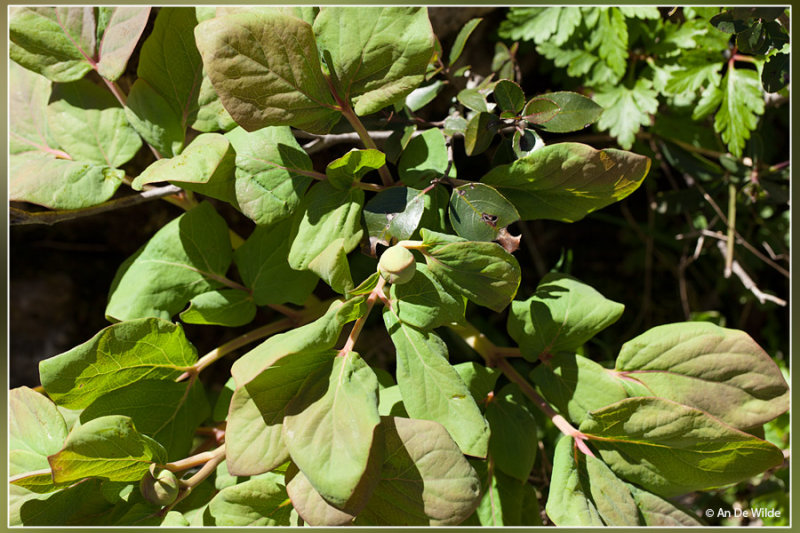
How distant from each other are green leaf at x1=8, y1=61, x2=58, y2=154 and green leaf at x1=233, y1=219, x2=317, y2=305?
474mm

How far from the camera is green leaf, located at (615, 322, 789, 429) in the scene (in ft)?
3.35

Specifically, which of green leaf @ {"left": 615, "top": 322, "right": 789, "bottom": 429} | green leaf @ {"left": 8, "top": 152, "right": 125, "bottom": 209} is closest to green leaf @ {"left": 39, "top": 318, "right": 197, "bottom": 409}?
green leaf @ {"left": 8, "top": 152, "right": 125, "bottom": 209}

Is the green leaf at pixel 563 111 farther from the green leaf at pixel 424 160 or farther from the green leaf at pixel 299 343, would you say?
the green leaf at pixel 299 343

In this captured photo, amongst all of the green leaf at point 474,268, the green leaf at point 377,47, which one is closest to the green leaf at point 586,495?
the green leaf at point 474,268

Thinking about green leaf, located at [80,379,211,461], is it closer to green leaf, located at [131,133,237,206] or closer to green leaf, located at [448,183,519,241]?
green leaf, located at [131,133,237,206]

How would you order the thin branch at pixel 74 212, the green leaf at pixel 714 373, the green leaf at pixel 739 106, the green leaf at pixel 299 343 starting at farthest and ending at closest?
the green leaf at pixel 739 106 → the thin branch at pixel 74 212 → the green leaf at pixel 714 373 → the green leaf at pixel 299 343

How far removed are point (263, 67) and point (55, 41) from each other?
0.52 meters

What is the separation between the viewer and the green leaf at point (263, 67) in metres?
0.84

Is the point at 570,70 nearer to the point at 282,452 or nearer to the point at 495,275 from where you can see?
the point at 495,275

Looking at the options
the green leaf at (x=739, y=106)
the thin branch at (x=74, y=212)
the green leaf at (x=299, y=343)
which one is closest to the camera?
the green leaf at (x=299, y=343)

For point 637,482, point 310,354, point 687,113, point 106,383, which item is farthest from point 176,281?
point 687,113

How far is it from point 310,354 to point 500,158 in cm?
51

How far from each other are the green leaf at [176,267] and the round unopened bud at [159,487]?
293mm

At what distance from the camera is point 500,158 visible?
3.61 ft
